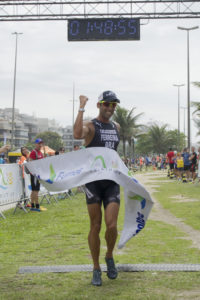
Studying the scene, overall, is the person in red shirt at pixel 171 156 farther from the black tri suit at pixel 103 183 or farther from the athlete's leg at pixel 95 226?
the athlete's leg at pixel 95 226

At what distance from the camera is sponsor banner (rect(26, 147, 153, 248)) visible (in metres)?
5.24

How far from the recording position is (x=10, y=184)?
12.3 m

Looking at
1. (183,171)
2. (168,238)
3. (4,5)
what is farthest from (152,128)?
(168,238)

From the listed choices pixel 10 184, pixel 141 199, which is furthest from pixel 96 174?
pixel 10 184

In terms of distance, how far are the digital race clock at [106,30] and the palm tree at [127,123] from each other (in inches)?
1745

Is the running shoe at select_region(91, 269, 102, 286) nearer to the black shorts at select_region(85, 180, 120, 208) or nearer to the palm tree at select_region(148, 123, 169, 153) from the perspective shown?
the black shorts at select_region(85, 180, 120, 208)

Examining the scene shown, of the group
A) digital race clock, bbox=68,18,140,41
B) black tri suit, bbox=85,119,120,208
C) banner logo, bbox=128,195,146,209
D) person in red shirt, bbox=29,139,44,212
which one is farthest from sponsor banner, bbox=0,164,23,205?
digital race clock, bbox=68,18,140,41

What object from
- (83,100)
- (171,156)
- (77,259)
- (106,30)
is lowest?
(77,259)

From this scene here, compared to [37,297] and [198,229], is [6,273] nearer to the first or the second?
[37,297]

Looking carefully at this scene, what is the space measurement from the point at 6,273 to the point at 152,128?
76.6 metres

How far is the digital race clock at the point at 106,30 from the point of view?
17.8 m

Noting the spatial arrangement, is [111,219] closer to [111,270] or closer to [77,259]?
A: [111,270]

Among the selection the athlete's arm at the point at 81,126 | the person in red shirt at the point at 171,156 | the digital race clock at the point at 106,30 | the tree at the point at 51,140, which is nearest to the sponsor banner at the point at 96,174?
the athlete's arm at the point at 81,126

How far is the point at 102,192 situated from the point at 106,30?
13.6 meters
